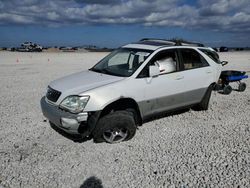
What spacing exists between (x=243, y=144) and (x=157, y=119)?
2020mm

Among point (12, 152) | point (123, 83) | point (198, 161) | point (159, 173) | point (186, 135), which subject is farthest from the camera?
point (186, 135)

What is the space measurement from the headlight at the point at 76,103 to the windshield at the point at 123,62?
107cm

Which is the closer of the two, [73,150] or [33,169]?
[33,169]

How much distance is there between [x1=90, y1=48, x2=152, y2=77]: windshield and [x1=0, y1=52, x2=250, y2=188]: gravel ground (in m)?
1.37

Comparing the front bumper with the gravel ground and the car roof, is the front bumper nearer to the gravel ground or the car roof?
the gravel ground

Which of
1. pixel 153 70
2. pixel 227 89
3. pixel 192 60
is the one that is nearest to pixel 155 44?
pixel 192 60

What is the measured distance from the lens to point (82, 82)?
187 inches

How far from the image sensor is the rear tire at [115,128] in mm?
4367

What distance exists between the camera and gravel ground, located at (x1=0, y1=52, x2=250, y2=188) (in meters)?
3.53

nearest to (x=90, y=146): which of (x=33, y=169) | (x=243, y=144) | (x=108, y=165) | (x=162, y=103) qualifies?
(x=108, y=165)

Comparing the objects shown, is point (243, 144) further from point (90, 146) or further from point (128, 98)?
point (90, 146)

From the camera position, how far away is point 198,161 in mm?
4043

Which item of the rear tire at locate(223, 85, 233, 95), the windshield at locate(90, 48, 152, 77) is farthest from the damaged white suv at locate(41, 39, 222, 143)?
the rear tire at locate(223, 85, 233, 95)

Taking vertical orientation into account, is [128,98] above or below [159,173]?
above
